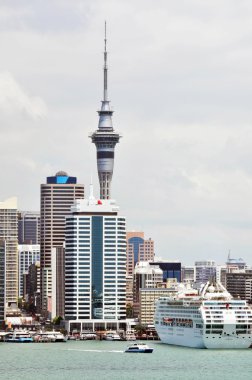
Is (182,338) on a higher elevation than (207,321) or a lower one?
lower

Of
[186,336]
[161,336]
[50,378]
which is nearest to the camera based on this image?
[50,378]

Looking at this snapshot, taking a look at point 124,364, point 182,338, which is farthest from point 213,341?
point 124,364

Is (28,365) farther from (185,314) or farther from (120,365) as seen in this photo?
(185,314)

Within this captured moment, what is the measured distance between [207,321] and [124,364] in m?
26.2

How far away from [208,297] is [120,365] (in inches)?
1521

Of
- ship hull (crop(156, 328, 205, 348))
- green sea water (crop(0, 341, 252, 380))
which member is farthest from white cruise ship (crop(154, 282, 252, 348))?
green sea water (crop(0, 341, 252, 380))

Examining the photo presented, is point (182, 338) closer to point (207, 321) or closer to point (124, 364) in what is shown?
point (207, 321)

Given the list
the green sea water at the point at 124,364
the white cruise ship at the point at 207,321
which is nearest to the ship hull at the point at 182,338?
the white cruise ship at the point at 207,321

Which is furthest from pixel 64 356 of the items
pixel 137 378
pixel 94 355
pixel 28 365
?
pixel 137 378

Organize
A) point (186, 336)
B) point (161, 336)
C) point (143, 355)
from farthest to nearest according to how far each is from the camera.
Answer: point (161, 336) → point (186, 336) → point (143, 355)

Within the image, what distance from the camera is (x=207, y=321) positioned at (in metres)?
179

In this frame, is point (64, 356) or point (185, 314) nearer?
point (64, 356)

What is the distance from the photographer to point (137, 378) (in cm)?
13700

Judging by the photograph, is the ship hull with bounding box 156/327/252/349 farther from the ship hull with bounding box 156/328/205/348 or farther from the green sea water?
the green sea water
